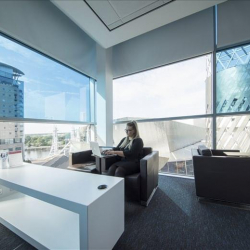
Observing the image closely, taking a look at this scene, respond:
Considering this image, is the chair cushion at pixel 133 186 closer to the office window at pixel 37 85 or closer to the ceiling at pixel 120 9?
the office window at pixel 37 85

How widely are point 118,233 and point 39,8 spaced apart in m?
3.65

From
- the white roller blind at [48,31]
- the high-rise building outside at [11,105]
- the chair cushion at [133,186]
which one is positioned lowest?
the chair cushion at [133,186]

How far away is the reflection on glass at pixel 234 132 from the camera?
260cm

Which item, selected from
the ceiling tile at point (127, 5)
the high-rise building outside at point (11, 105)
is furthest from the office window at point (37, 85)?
the ceiling tile at point (127, 5)

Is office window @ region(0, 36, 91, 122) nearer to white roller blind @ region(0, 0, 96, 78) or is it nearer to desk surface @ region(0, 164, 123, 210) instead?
white roller blind @ region(0, 0, 96, 78)

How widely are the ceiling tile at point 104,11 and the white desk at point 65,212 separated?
2.54 meters

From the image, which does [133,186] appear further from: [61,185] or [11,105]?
[11,105]

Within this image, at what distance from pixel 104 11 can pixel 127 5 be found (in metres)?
0.40

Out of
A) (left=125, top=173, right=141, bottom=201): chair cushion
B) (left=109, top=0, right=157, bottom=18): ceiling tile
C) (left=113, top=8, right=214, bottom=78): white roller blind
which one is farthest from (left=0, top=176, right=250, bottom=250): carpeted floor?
(left=109, top=0, right=157, bottom=18): ceiling tile

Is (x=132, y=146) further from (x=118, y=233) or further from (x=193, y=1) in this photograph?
(x=193, y=1)

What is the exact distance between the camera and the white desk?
2.84 feet

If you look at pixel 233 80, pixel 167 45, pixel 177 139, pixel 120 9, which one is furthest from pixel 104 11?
pixel 177 139

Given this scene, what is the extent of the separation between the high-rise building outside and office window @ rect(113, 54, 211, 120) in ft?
7.44

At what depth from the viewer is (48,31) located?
254 cm
